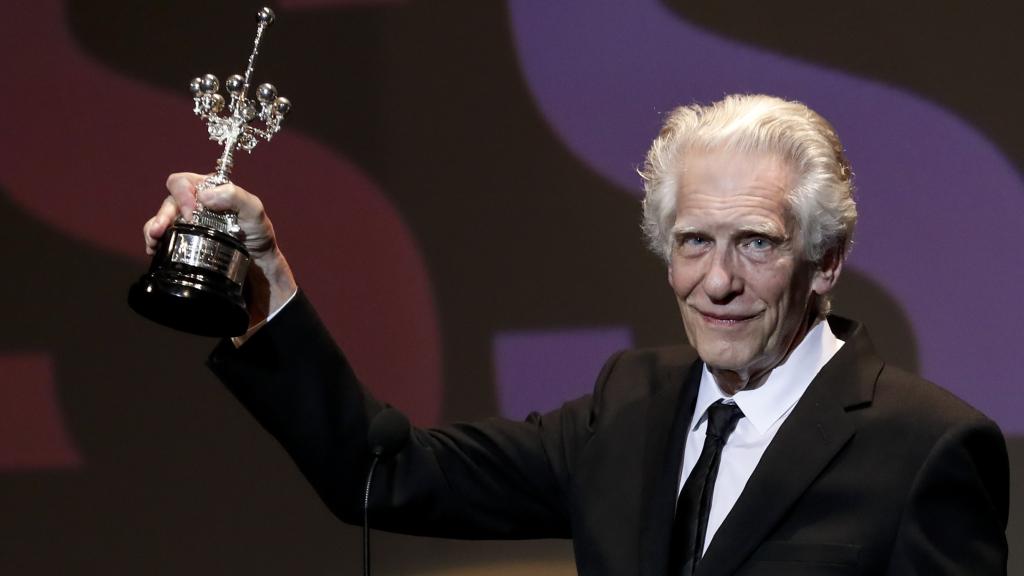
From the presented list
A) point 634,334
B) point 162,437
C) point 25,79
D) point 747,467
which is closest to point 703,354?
point 747,467

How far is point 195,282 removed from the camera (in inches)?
60.1

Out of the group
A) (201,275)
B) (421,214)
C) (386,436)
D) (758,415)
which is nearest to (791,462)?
(758,415)

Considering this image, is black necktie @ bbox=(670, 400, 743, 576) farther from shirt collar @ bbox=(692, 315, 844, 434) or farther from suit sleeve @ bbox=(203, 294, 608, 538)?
suit sleeve @ bbox=(203, 294, 608, 538)

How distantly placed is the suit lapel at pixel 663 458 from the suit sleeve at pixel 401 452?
12cm

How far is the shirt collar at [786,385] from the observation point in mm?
1707

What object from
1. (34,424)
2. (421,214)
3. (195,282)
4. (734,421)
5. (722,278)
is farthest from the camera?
(34,424)

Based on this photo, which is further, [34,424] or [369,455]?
[34,424]

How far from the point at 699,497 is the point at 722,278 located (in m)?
0.27

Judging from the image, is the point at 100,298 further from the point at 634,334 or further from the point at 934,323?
the point at 934,323

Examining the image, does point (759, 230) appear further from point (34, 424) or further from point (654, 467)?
point (34, 424)

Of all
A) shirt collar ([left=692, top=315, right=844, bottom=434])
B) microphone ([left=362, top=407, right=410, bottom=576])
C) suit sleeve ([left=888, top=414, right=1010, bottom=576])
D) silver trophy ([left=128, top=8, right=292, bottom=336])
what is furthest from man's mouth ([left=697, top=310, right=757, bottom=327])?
silver trophy ([left=128, top=8, right=292, bottom=336])

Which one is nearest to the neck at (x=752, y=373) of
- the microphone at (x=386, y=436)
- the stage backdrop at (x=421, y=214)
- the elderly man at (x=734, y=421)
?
the elderly man at (x=734, y=421)

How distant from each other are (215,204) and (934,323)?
5.26ft

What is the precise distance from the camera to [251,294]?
1717mm
